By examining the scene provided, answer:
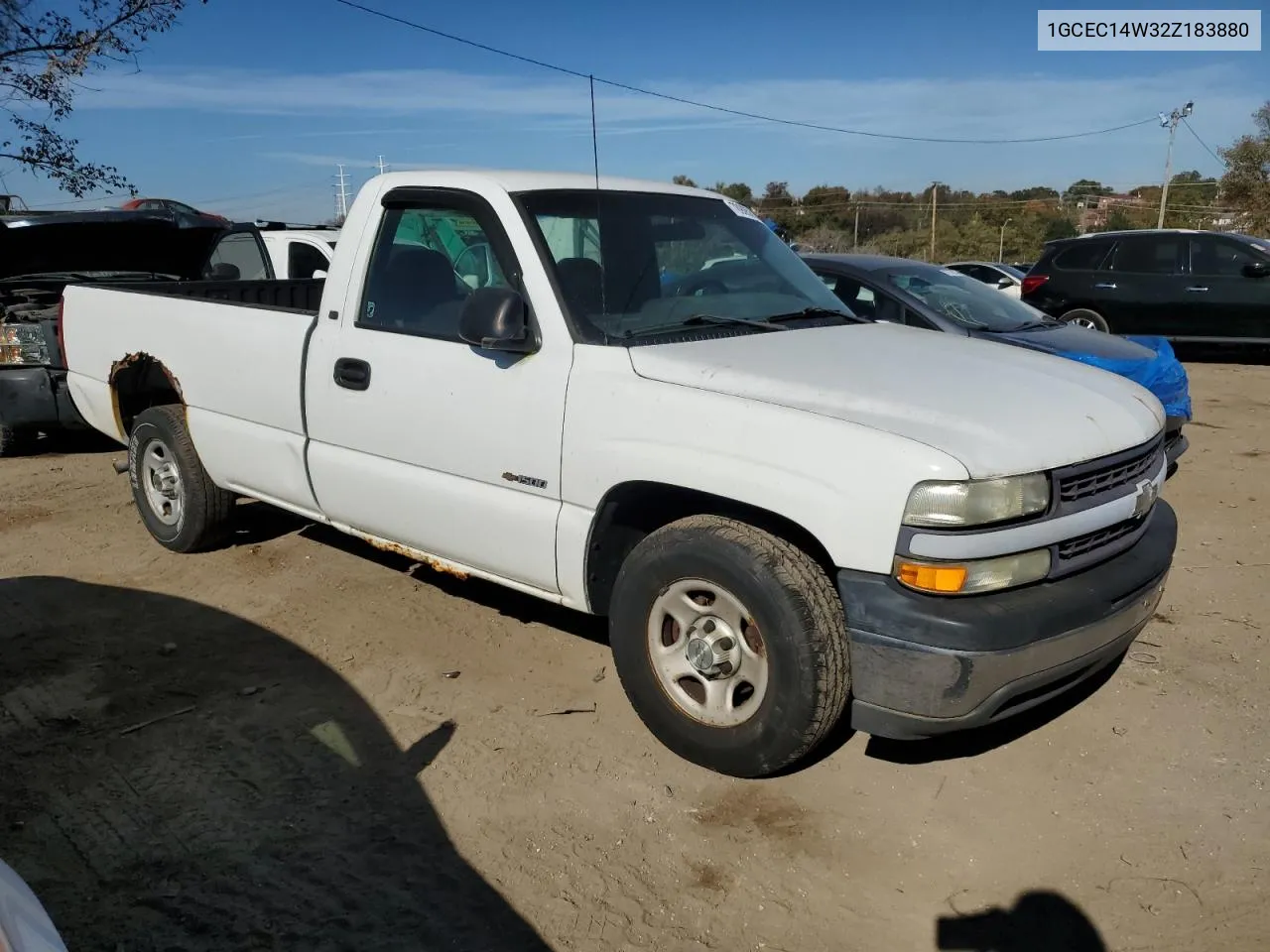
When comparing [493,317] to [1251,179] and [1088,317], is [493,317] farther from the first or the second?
[1251,179]

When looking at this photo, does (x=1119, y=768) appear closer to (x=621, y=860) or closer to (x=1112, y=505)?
(x=1112, y=505)

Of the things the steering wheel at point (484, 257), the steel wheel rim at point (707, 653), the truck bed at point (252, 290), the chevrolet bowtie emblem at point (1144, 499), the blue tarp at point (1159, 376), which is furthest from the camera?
the blue tarp at point (1159, 376)

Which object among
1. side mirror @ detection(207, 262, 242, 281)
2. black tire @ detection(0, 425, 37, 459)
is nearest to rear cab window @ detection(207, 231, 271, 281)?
side mirror @ detection(207, 262, 242, 281)

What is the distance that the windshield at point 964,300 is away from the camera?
7.44 meters

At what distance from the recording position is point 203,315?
5008 millimetres

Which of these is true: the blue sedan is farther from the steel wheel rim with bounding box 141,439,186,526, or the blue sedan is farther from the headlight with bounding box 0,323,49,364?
the headlight with bounding box 0,323,49,364

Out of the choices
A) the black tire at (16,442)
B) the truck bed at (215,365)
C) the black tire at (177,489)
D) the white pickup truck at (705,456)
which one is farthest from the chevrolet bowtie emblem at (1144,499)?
the black tire at (16,442)

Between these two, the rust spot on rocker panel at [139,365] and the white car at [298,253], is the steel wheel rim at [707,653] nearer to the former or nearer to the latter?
the rust spot on rocker panel at [139,365]

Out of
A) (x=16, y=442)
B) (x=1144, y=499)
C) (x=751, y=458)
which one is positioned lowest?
(x=16, y=442)

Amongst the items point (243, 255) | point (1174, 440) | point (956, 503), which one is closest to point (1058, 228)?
point (1174, 440)

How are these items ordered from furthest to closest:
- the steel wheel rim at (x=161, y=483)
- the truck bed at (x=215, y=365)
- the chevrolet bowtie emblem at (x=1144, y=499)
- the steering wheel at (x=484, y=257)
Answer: the steel wheel rim at (x=161, y=483)
the truck bed at (x=215, y=365)
the steering wheel at (x=484, y=257)
the chevrolet bowtie emblem at (x=1144, y=499)

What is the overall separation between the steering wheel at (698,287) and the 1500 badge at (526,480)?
92 cm

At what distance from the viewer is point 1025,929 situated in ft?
8.87

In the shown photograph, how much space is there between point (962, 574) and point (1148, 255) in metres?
12.4
